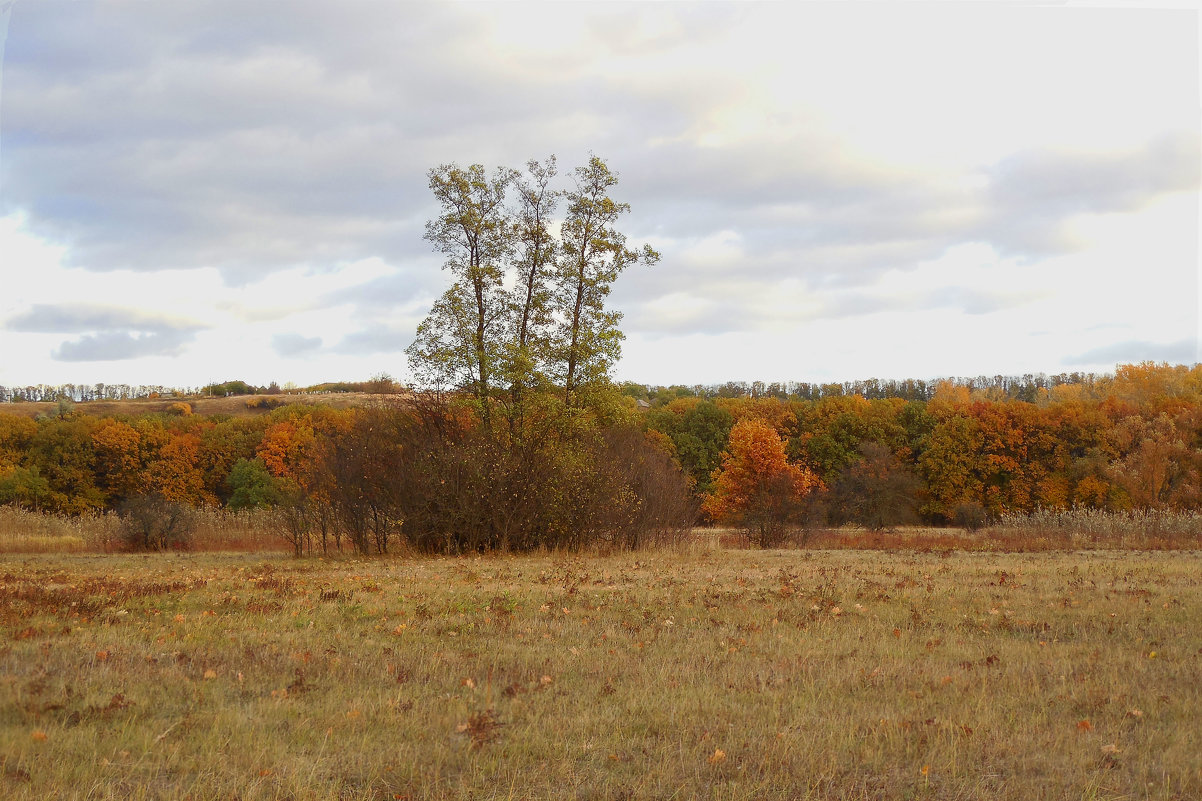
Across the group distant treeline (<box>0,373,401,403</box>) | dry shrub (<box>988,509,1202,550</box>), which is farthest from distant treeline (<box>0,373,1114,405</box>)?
dry shrub (<box>988,509,1202,550</box>)

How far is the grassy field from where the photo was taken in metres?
4.87

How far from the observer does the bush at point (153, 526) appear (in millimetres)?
27750

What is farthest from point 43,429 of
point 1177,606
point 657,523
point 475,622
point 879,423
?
point 1177,606

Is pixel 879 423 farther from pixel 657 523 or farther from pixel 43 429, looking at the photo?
pixel 43 429

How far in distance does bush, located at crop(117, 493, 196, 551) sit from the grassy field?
1782 centimetres

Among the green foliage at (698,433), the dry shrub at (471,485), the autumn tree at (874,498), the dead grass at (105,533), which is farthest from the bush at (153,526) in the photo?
the green foliage at (698,433)

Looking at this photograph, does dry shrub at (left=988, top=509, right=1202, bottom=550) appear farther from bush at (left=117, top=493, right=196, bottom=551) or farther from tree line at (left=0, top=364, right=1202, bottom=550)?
bush at (left=117, top=493, right=196, bottom=551)

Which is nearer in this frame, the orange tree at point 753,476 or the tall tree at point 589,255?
the tall tree at point 589,255

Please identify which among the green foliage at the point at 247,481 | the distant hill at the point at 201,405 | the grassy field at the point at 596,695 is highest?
the distant hill at the point at 201,405

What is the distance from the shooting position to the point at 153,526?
1097 inches

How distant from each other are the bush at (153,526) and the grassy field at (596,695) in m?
17.8

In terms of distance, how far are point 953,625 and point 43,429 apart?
267 ft

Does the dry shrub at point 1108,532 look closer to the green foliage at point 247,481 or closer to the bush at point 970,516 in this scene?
the bush at point 970,516

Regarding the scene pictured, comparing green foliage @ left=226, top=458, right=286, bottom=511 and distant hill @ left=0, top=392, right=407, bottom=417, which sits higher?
distant hill @ left=0, top=392, right=407, bottom=417
